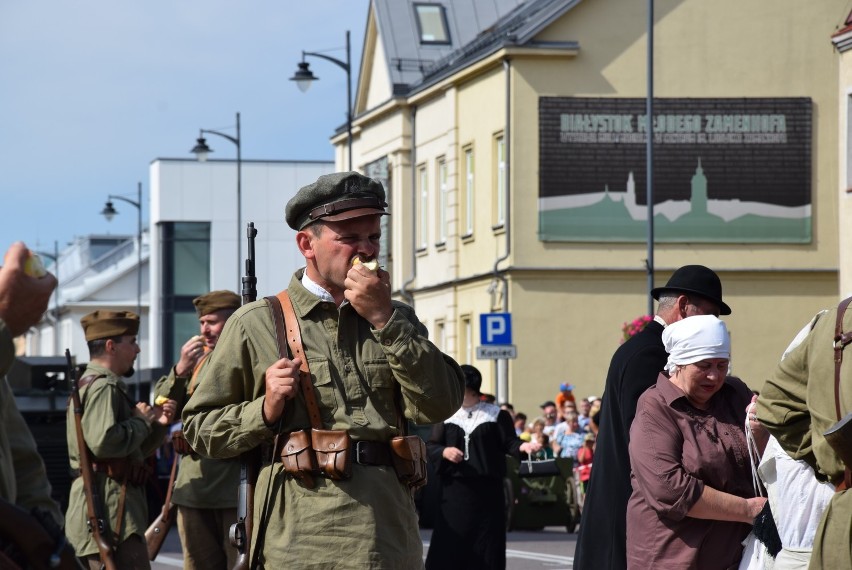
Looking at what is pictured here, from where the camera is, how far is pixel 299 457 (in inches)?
241

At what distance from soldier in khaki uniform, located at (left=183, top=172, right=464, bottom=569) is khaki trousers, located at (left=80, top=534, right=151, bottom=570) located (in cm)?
379

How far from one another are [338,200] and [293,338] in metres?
0.49

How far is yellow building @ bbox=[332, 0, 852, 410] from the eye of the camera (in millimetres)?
39656

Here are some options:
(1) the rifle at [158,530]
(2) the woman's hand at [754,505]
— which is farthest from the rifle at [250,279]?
(1) the rifle at [158,530]

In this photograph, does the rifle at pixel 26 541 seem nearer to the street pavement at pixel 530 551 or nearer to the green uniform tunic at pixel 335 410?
the green uniform tunic at pixel 335 410

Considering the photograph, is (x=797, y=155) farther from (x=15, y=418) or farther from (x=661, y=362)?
(x=15, y=418)

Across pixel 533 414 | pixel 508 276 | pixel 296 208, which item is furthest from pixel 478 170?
pixel 296 208

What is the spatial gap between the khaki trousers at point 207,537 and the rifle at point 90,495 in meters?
0.41

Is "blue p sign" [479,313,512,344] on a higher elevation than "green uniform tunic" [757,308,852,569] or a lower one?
higher

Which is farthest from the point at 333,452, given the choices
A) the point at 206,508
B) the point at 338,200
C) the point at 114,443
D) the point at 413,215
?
the point at 413,215

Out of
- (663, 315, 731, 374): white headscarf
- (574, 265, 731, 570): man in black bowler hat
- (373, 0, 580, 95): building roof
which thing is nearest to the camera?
(663, 315, 731, 374): white headscarf

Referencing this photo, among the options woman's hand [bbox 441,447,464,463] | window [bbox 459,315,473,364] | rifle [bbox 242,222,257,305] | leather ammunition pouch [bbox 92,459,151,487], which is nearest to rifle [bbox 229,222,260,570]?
rifle [bbox 242,222,257,305]

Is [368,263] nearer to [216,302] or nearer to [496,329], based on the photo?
[216,302]

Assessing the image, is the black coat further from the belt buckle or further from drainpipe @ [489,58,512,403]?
drainpipe @ [489,58,512,403]
